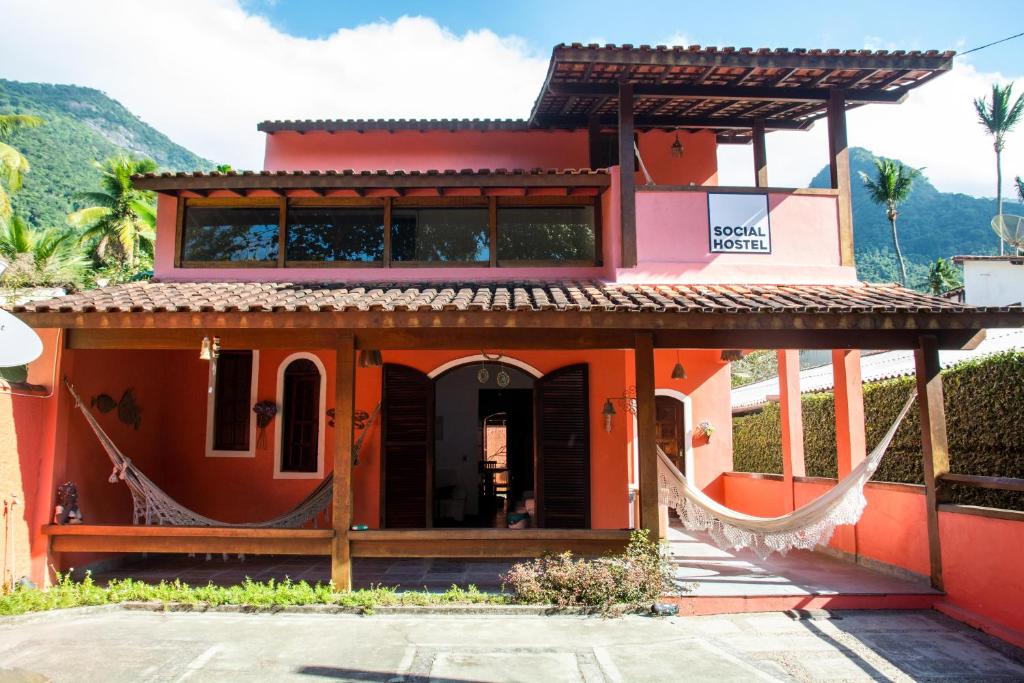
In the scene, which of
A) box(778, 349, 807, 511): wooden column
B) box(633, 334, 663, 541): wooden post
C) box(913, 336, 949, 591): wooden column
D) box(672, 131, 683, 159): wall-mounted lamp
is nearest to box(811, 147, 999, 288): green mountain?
box(778, 349, 807, 511): wooden column

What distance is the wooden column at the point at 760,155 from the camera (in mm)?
8789

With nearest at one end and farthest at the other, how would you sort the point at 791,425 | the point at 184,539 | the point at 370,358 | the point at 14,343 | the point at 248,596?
the point at 14,343
the point at 248,596
the point at 184,539
the point at 370,358
the point at 791,425

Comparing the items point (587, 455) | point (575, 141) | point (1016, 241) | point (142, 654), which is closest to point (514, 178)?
point (575, 141)

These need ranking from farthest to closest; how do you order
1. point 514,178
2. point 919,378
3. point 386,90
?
point 386,90, point 514,178, point 919,378

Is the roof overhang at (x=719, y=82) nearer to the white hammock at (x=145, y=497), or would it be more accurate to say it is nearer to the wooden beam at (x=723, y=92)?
the wooden beam at (x=723, y=92)

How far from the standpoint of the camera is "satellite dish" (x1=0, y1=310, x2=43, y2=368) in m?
4.45

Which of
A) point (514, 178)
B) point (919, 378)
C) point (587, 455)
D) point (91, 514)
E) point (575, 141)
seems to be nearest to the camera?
point (919, 378)

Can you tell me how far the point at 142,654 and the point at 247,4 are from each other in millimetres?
8766

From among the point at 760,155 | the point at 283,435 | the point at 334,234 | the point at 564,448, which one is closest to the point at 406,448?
the point at 283,435

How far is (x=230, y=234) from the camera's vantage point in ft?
28.7

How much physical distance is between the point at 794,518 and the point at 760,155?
15.3 ft

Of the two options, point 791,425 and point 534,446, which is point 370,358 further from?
point 791,425

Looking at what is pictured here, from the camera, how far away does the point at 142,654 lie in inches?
196

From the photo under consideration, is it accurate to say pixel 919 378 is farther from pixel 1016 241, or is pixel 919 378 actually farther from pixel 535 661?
pixel 1016 241
